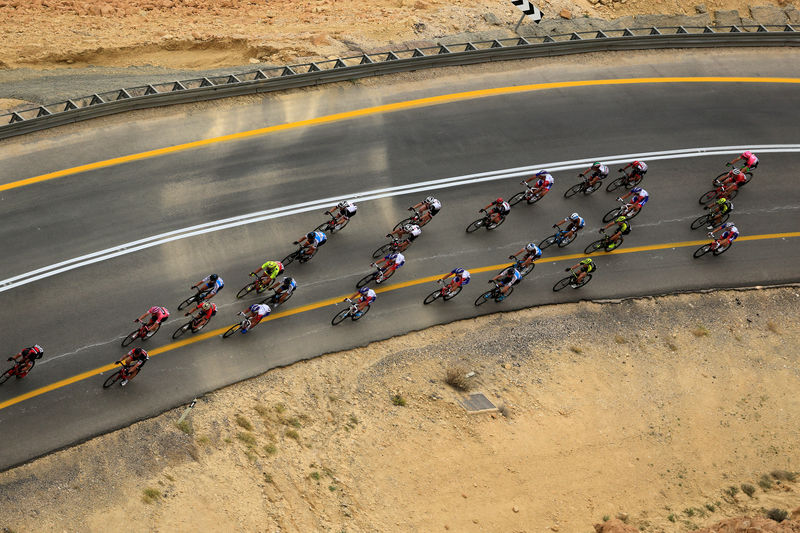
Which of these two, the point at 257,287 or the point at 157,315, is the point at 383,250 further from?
the point at 157,315

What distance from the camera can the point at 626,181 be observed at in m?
27.5

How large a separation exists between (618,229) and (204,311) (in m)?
13.6

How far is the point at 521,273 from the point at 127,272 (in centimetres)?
1226

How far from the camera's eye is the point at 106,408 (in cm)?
2025

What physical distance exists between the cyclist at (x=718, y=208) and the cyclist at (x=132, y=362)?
19032 millimetres

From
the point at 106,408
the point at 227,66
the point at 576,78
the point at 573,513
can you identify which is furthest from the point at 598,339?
the point at 227,66

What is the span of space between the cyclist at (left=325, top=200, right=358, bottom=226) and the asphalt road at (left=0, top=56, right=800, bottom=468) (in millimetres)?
538

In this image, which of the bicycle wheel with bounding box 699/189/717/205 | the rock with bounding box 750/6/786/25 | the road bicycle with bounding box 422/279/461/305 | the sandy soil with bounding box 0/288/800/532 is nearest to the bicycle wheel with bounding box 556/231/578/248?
the sandy soil with bounding box 0/288/800/532

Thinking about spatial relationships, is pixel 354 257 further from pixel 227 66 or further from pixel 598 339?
pixel 227 66

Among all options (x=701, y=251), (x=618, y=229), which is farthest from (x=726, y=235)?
(x=618, y=229)

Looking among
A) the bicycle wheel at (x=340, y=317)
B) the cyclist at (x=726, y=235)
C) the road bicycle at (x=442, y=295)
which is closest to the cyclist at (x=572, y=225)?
the road bicycle at (x=442, y=295)

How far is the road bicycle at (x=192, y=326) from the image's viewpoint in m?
21.8

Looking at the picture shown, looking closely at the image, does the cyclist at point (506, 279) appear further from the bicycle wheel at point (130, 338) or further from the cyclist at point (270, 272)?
the bicycle wheel at point (130, 338)

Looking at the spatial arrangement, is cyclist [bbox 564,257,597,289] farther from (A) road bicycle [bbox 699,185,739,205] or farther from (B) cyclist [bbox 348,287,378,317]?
(B) cyclist [bbox 348,287,378,317]
